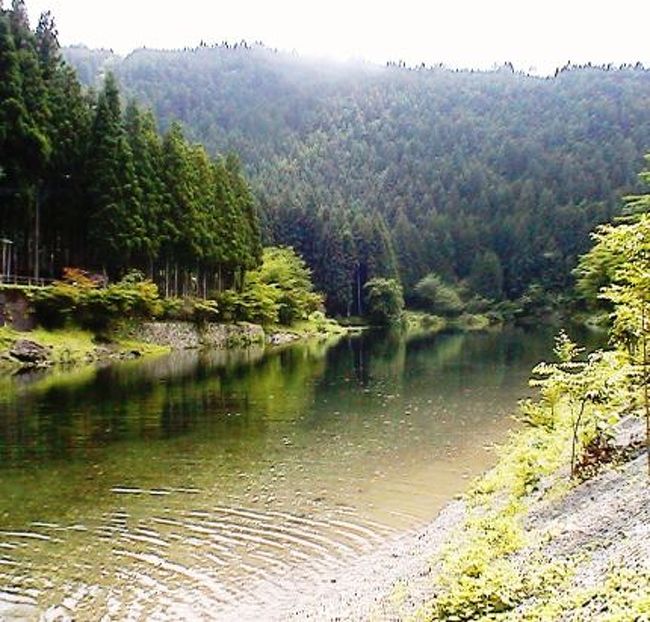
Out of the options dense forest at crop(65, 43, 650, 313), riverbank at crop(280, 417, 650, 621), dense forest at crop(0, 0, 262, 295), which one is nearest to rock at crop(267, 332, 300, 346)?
dense forest at crop(0, 0, 262, 295)

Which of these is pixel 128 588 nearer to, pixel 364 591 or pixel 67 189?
pixel 364 591

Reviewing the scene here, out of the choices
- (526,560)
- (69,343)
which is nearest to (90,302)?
(69,343)

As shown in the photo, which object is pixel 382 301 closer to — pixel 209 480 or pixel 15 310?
pixel 15 310

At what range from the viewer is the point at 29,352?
36.0 meters

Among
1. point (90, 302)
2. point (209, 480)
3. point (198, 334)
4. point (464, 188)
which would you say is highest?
point (464, 188)

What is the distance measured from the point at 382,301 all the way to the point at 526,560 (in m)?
88.7

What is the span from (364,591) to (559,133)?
177 meters

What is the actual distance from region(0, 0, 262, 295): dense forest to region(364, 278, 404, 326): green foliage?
4284 cm

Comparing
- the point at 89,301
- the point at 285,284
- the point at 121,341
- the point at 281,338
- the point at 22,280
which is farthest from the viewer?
the point at 285,284

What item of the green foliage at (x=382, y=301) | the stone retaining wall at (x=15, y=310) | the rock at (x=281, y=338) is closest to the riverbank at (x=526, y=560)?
the stone retaining wall at (x=15, y=310)

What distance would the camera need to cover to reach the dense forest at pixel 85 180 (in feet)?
131

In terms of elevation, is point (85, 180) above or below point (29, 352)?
above

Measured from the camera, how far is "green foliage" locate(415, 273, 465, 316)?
367 ft

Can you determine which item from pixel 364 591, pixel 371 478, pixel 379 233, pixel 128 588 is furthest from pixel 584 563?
pixel 379 233
